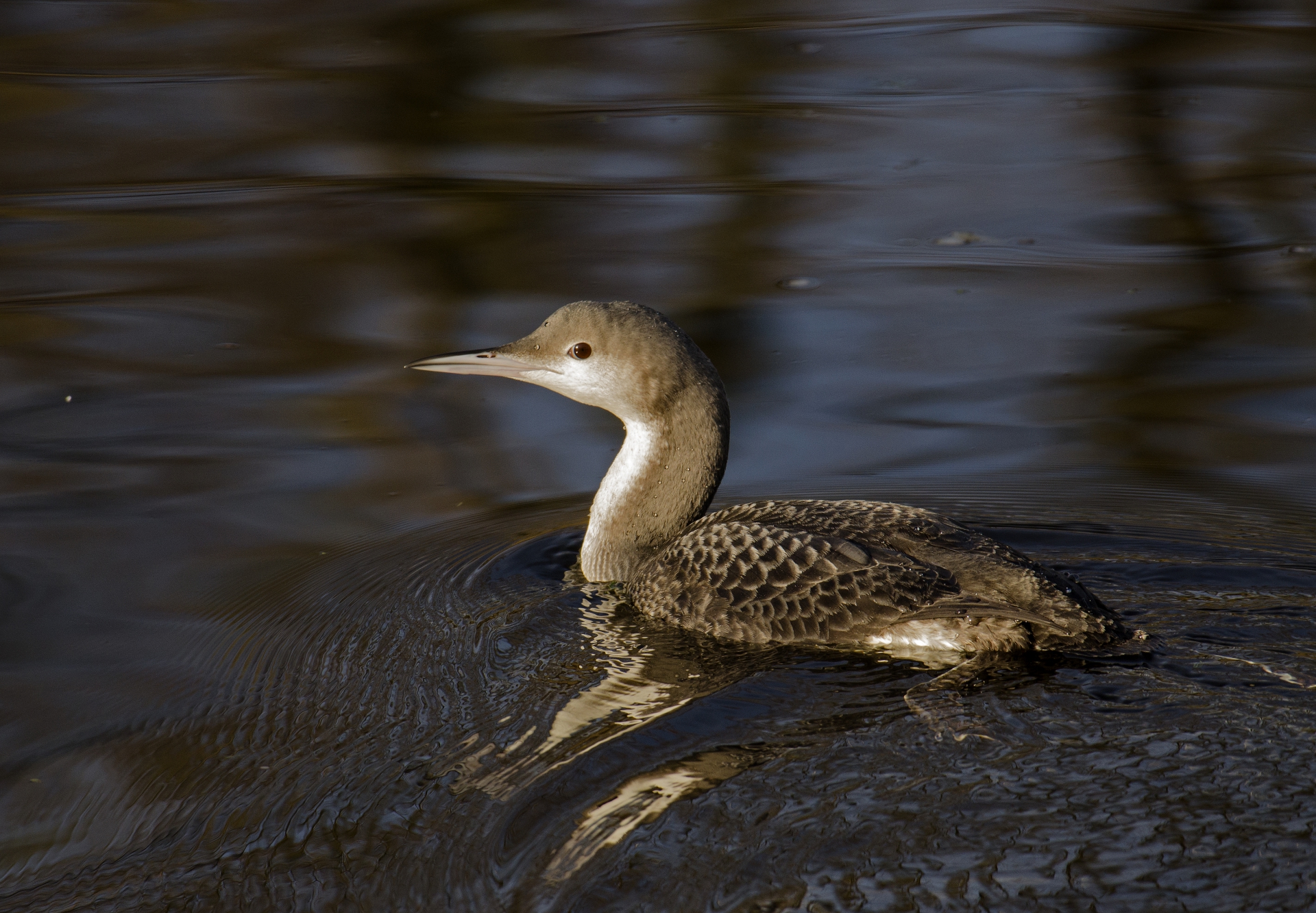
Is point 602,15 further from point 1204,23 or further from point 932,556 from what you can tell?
point 932,556

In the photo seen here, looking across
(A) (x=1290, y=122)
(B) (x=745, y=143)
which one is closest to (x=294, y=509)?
(B) (x=745, y=143)

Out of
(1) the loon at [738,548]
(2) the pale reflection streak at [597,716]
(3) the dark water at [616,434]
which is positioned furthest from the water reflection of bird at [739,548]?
(2) the pale reflection streak at [597,716]

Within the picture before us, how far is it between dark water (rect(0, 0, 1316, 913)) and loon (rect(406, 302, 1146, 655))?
0.38 ft

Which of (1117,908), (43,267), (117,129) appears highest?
(117,129)

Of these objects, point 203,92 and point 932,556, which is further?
point 203,92

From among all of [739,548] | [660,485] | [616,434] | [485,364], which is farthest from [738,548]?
[616,434]

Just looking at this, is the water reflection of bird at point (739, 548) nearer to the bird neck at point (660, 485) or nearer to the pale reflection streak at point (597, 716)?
the bird neck at point (660, 485)

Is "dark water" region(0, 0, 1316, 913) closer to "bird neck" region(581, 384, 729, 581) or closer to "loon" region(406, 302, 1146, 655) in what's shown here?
"loon" region(406, 302, 1146, 655)

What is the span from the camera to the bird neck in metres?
4.68

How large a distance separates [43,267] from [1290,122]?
767 cm

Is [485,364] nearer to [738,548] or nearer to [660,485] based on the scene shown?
[660,485]

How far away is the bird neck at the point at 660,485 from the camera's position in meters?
4.68

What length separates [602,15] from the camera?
37.4 feet

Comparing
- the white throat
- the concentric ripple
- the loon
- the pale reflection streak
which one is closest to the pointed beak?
the loon
